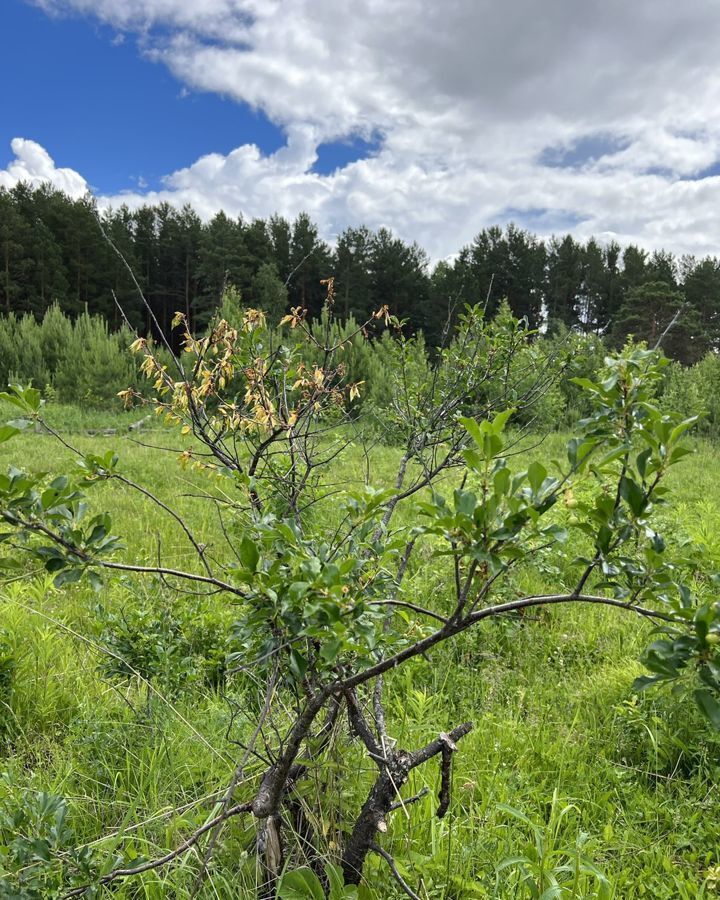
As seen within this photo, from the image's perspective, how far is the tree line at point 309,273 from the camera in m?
28.7

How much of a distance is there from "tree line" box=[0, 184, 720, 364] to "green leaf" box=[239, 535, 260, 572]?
26475 millimetres

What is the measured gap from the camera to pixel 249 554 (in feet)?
3.47

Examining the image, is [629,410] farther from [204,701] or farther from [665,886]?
[204,701]

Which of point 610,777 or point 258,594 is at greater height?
point 258,594

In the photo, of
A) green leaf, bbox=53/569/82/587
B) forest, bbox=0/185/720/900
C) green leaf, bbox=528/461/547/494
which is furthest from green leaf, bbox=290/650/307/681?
green leaf, bbox=528/461/547/494

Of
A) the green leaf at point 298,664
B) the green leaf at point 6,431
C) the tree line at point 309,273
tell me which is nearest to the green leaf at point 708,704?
the green leaf at point 298,664

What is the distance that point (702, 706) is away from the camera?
2.68 ft

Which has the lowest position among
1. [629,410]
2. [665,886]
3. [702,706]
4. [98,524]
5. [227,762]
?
[665,886]

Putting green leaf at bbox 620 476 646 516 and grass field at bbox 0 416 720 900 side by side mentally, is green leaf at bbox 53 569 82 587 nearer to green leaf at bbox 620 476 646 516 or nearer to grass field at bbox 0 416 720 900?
grass field at bbox 0 416 720 900

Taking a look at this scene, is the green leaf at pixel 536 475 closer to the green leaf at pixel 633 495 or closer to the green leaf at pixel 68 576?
the green leaf at pixel 633 495

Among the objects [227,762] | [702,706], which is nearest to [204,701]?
[227,762]

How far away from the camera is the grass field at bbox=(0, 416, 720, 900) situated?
1654 millimetres

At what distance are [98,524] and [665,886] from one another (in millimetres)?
2147

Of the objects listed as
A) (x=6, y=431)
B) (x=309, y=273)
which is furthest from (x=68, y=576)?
(x=309, y=273)
